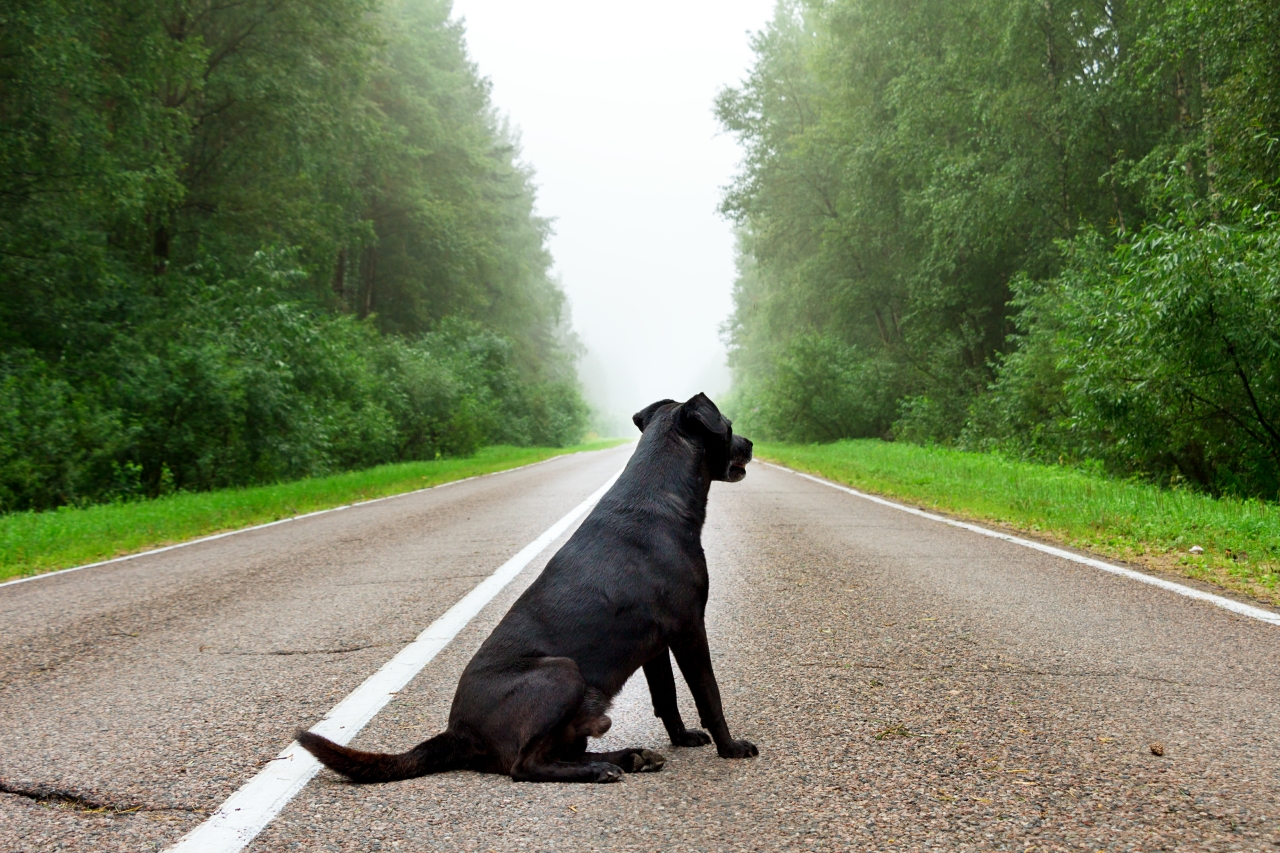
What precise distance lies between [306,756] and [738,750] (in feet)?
5.20

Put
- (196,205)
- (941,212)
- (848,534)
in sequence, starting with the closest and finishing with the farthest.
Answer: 1. (848,534)
2. (196,205)
3. (941,212)

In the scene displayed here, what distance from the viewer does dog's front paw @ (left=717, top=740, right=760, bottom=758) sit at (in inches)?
115

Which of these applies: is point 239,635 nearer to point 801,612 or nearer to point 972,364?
point 801,612

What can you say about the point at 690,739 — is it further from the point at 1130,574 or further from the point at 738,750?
the point at 1130,574

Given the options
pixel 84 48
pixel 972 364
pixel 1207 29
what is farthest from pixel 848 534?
pixel 972 364

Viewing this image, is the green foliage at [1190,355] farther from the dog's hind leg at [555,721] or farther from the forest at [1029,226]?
the dog's hind leg at [555,721]

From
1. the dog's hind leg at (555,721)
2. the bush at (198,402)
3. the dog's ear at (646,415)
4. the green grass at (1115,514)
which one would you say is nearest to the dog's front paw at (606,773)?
the dog's hind leg at (555,721)

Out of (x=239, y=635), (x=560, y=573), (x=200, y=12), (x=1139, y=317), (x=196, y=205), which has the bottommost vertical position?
(x=239, y=635)

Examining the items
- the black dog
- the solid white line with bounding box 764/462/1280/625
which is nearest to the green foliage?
the solid white line with bounding box 764/462/1280/625

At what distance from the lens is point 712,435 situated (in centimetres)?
337

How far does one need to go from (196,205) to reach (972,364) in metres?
23.4

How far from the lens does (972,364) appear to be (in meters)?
27.2

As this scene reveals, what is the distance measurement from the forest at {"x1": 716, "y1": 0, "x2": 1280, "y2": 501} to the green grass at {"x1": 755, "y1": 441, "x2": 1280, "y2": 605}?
1182mm

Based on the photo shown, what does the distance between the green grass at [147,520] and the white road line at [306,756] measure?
5.53m
